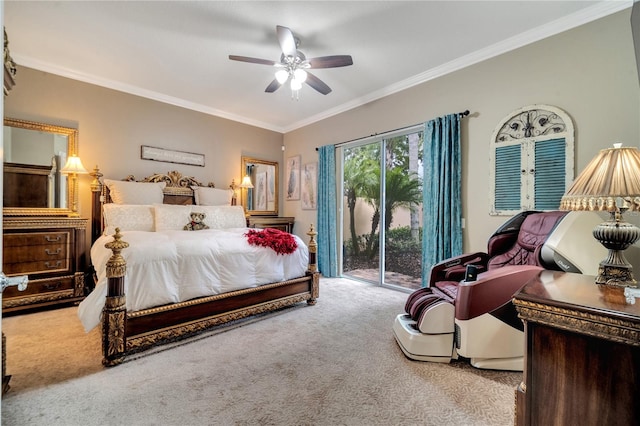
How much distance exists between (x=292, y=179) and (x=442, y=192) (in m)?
3.23

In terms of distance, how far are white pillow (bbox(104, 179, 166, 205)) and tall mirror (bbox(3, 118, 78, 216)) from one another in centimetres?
47

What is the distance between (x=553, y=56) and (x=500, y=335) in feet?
8.91

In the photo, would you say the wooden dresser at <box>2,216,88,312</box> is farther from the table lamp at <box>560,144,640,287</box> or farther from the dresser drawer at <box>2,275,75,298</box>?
the table lamp at <box>560,144,640,287</box>

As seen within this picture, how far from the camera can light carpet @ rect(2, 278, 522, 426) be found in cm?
161

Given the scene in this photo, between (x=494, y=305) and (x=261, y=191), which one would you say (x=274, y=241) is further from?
(x=261, y=191)

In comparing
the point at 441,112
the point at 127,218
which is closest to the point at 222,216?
the point at 127,218

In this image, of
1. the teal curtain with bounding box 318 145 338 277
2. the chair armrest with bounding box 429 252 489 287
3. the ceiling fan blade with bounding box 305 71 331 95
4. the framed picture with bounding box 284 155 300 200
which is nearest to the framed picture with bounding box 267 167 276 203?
the framed picture with bounding box 284 155 300 200

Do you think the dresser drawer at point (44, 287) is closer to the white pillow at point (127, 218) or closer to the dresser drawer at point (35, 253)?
the dresser drawer at point (35, 253)

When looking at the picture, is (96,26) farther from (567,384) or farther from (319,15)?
(567,384)

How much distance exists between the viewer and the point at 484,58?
321 centimetres

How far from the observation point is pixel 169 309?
2.38 meters

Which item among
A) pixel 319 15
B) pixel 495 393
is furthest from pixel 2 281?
pixel 319 15

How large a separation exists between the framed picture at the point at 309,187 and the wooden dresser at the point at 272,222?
438 millimetres

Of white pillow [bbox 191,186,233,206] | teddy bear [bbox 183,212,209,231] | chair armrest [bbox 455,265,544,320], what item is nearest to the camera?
chair armrest [bbox 455,265,544,320]
